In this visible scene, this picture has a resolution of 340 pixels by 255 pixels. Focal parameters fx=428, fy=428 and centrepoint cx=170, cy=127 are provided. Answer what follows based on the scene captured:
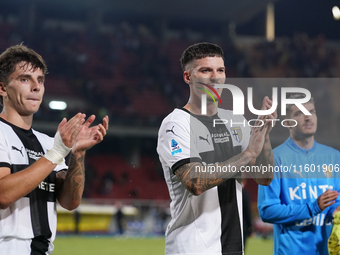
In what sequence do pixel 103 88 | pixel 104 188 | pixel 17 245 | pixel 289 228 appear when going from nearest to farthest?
1. pixel 17 245
2. pixel 289 228
3. pixel 104 188
4. pixel 103 88

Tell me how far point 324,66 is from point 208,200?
76.1 feet

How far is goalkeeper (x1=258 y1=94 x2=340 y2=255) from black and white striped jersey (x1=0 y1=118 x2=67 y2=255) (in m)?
1.71

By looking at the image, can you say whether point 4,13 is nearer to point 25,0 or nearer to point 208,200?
point 25,0

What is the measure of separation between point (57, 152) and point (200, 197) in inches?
37.2

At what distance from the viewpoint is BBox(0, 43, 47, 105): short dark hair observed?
2.61 m

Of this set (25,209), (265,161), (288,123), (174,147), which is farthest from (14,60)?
(288,123)

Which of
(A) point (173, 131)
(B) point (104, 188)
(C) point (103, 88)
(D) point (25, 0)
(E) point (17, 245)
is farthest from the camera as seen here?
(D) point (25, 0)

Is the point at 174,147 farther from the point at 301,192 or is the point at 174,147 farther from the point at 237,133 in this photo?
the point at 301,192

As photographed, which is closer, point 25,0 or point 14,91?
point 14,91

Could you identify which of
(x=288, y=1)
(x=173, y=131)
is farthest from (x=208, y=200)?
(x=288, y=1)

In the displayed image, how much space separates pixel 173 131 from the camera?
275 centimetres

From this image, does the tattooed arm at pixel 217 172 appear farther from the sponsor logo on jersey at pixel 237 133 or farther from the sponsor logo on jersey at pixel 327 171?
the sponsor logo on jersey at pixel 327 171

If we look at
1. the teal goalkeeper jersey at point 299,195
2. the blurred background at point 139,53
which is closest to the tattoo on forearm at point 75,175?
the teal goalkeeper jersey at point 299,195

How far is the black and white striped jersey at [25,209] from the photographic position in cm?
240
